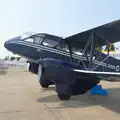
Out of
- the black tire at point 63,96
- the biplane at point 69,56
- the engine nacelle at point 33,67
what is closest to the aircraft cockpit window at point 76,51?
the biplane at point 69,56

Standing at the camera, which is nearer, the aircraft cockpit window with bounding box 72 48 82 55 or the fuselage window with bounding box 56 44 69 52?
the fuselage window with bounding box 56 44 69 52

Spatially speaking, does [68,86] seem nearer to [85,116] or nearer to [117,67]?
[85,116]

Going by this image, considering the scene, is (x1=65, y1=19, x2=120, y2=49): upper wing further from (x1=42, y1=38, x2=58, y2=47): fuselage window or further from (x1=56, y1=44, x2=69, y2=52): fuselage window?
(x1=42, y1=38, x2=58, y2=47): fuselage window

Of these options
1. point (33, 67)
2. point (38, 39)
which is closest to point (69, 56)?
point (38, 39)

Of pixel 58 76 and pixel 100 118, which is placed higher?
pixel 58 76

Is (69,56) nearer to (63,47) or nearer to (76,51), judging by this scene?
(63,47)

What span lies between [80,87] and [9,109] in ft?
9.87

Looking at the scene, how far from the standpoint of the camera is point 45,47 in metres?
9.14

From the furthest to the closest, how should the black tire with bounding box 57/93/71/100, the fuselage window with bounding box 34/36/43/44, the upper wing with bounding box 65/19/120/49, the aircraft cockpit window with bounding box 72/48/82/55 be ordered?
the aircraft cockpit window with bounding box 72/48/82/55, the fuselage window with bounding box 34/36/43/44, the upper wing with bounding box 65/19/120/49, the black tire with bounding box 57/93/71/100

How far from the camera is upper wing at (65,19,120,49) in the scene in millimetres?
8205

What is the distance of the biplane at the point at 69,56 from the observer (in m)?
7.61

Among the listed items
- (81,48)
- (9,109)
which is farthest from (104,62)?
(9,109)

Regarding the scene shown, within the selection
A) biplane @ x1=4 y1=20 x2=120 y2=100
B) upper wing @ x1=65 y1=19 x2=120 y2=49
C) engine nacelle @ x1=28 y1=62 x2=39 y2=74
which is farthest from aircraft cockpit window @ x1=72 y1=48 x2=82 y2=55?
engine nacelle @ x1=28 y1=62 x2=39 y2=74

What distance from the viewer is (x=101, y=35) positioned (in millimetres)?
8984
